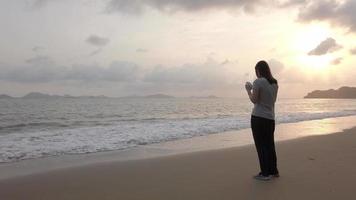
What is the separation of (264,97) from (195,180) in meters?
1.63

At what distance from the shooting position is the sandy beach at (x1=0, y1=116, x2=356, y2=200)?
5.49 m

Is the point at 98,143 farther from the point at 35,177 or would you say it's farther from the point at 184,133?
the point at 35,177

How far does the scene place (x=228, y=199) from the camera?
5207mm

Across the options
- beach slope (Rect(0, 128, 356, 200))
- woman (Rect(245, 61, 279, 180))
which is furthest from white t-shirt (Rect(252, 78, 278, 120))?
beach slope (Rect(0, 128, 356, 200))

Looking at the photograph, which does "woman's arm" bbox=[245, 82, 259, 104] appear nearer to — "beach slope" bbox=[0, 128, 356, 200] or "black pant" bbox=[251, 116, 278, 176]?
"black pant" bbox=[251, 116, 278, 176]

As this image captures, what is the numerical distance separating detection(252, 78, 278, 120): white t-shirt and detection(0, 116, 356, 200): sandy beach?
101 centimetres

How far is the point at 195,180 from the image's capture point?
6.36m

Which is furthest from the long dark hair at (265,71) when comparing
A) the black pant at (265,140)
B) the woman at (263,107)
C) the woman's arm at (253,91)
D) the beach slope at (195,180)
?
the beach slope at (195,180)

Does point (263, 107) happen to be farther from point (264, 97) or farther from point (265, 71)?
point (265, 71)

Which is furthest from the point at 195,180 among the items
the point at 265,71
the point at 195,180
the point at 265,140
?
the point at 265,71

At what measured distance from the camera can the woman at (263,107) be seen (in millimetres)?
6137

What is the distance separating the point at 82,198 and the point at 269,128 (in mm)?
2850

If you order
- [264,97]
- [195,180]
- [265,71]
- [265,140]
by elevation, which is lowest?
[195,180]

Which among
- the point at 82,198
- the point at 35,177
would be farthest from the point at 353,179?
the point at 35,177
